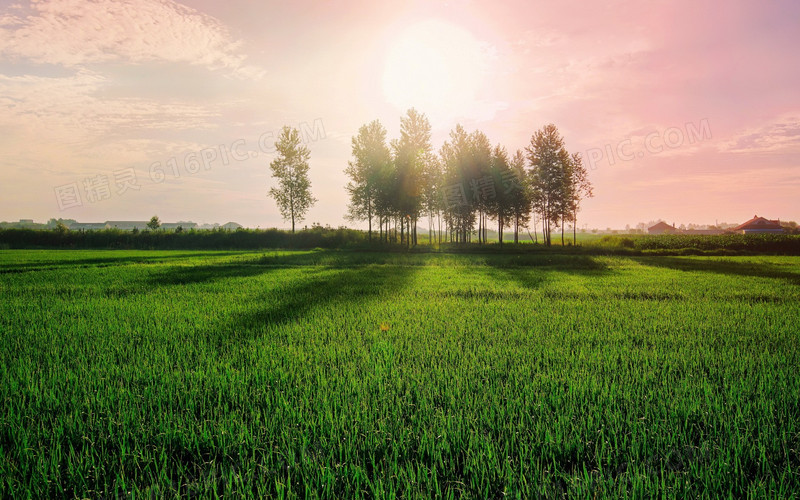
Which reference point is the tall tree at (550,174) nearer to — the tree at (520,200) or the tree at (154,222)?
the tree at (520,200)

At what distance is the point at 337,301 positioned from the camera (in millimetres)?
9953

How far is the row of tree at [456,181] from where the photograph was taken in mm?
40188

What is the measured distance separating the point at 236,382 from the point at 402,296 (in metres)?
7.09

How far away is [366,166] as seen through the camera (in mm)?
42594

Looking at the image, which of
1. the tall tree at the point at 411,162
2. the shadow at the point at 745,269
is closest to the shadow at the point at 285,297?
the shadow at the point at 745,269

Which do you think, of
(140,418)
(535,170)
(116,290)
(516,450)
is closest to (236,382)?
(140,418)

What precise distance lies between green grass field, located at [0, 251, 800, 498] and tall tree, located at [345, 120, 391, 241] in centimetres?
3466

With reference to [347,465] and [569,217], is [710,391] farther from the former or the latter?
[569,217]

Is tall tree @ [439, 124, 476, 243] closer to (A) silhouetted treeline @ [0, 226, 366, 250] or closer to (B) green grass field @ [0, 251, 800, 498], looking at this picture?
(A) silhouetted treeline @ [0, 226, 366, 250]

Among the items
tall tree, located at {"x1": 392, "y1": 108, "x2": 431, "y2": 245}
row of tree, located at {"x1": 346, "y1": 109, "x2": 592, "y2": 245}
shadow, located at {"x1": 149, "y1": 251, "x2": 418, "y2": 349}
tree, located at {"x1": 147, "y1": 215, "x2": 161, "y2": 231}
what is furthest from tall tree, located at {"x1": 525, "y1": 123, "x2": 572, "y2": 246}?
tree, located at {"x1": 147, "y1": 215, "x2": 161, "y2": 231}

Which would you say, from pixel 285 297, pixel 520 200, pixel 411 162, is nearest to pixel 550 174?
pixel 520 200

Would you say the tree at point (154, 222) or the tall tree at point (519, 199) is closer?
the tall tree at point (519, 199)

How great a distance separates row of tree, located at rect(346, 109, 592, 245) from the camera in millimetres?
40188

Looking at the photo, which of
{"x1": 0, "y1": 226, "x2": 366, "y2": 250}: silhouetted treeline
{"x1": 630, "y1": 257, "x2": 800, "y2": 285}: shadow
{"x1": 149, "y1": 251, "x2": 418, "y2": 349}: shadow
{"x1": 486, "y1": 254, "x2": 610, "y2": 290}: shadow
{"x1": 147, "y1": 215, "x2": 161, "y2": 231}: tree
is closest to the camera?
{"x1": 149, "y1": 251, "x2": 418, "y2": 349}: shadow
